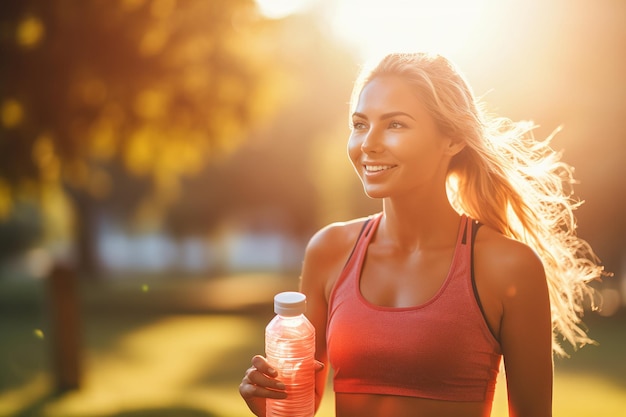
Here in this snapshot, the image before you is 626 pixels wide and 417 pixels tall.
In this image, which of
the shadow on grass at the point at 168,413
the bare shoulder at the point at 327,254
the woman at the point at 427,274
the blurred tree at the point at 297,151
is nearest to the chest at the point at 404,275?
the woman at the point at 427,274

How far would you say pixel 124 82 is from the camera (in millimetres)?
11531

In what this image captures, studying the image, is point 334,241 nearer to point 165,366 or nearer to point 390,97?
point 390,97

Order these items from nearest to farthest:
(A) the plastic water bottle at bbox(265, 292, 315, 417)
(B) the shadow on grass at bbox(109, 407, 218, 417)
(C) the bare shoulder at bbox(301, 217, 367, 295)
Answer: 1. (A) the plastic water bottle at bbox(265, 292, 315, 417)
2. (C) the bare shoulder at bbox(301, 217, 367, 295)
3. (B) the shadow on grass at bbox(109, 407, 218, 417)

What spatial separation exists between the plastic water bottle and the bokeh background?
17.2ft

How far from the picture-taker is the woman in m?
2.52

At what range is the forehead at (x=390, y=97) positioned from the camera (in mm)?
2619

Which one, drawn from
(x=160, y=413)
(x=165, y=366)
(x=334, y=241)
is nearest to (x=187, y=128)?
(x=165, y=366)

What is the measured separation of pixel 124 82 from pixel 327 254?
949 cm

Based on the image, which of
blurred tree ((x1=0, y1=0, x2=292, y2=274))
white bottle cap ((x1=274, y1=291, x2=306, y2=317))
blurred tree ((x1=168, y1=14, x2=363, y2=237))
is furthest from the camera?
blurred tree ((x1=168, y1=14, x2=363, y2=237))

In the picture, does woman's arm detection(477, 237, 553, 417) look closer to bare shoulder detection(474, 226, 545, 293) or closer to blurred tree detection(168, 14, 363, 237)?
bare shoulder detection(474, 226, 545, 293)

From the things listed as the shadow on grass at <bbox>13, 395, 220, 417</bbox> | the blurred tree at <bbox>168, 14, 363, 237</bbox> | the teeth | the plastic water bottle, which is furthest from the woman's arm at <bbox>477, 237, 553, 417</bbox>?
the blurred tree at <bbox>168, 14, 363, 237</bbox>

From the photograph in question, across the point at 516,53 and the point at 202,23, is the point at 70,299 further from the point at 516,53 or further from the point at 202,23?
the point at 516,53

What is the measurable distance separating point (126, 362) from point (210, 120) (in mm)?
4589

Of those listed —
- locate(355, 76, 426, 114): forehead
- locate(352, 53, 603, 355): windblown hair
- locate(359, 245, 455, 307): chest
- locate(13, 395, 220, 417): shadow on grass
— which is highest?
locate(355, 76, 426, 114): forehead
